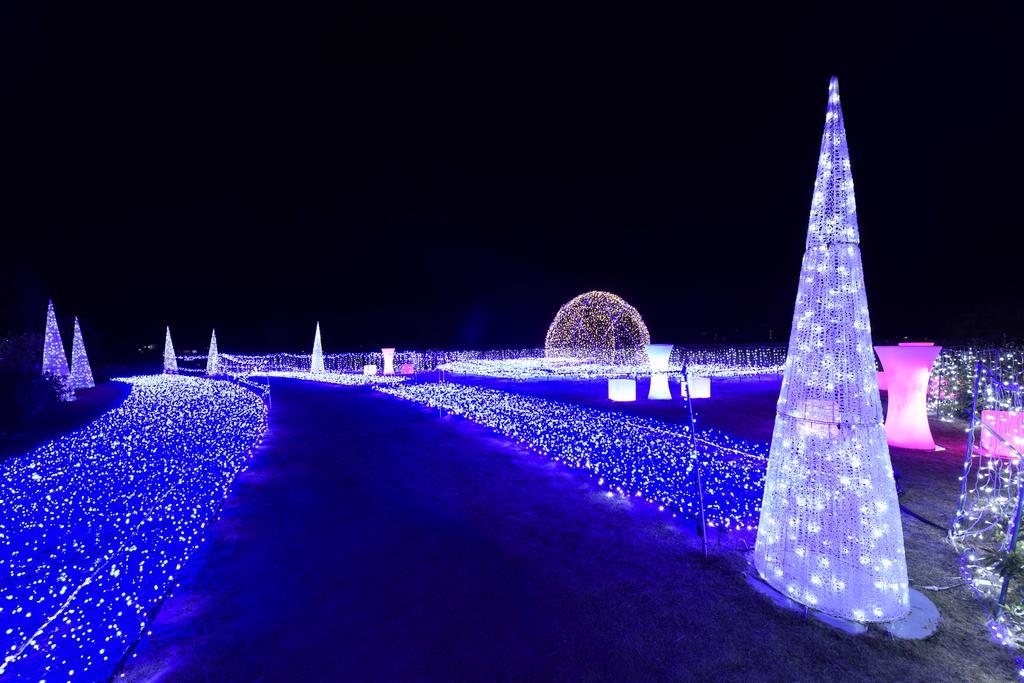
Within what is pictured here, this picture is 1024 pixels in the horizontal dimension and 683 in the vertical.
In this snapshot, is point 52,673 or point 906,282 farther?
point 906,282

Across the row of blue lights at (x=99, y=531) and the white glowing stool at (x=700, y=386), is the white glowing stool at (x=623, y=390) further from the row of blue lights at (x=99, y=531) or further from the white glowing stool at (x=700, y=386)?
the row of blue lights at (x=99, y=531)

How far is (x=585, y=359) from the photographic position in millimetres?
23891

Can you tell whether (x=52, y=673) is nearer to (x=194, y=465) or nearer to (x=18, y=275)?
(x=194, y=465)

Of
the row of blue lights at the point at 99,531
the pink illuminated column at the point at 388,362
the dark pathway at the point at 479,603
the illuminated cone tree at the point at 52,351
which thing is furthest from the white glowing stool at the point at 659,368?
the illuminated cone tree at the point at 52,351

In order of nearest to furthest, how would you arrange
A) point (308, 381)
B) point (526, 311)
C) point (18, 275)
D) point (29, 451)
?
point (29, 451) < point (308, 381) < point (18, 275) < point (526, 311)

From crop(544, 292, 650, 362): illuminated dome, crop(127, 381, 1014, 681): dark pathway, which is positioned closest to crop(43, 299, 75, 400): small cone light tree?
crop(127, 381, 1014, 681): dark pathway

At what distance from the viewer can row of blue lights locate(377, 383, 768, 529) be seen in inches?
221

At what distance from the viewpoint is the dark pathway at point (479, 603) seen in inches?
111

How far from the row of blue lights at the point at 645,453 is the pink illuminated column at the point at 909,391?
2.46 m

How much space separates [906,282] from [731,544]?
142 ft

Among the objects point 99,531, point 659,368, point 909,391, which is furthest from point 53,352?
point 909,391

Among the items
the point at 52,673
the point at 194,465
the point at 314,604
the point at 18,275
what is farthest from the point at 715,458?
the point at 18,275

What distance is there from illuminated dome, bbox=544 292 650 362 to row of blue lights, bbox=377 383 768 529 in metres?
7.48

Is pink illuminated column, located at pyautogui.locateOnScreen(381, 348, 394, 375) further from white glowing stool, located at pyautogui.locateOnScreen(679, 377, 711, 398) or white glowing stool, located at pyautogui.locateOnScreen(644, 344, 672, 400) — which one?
white glowing stool, located at pyautogui.locateOnScreen(679, 377, 711, 398)
